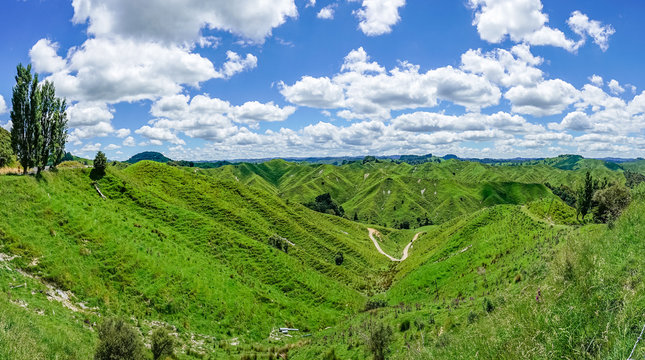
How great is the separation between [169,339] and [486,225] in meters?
60.3

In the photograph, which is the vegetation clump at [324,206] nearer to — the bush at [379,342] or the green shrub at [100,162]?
the green shrub at [100,162]

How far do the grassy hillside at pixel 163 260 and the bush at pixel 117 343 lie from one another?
2386mm

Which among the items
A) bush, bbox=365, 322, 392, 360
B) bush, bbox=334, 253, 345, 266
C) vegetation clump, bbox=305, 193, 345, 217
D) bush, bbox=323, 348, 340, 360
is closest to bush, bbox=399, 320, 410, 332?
bush, bbox=365, 322, 392, 360

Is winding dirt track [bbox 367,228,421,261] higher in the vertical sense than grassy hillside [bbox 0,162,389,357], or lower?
lower

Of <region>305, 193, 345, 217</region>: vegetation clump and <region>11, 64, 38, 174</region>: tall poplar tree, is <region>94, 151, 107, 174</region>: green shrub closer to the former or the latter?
<region>11, 64, 38, 174</region>: tall poplar tree

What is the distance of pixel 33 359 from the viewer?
12164mm

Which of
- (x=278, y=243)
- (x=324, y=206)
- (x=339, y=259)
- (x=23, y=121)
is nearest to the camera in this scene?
(x=23, y=121)

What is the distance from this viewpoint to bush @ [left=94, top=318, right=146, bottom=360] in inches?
734

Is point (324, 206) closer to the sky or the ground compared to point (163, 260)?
closer to the ground

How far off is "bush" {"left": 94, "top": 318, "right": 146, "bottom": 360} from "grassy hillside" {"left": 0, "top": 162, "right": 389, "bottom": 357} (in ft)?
7.83

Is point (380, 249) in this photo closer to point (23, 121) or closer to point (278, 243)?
point (278, 243)

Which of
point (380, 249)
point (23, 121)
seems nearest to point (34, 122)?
point (23, 121)

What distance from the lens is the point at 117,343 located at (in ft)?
62.2

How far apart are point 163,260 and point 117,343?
2011 centimetres
